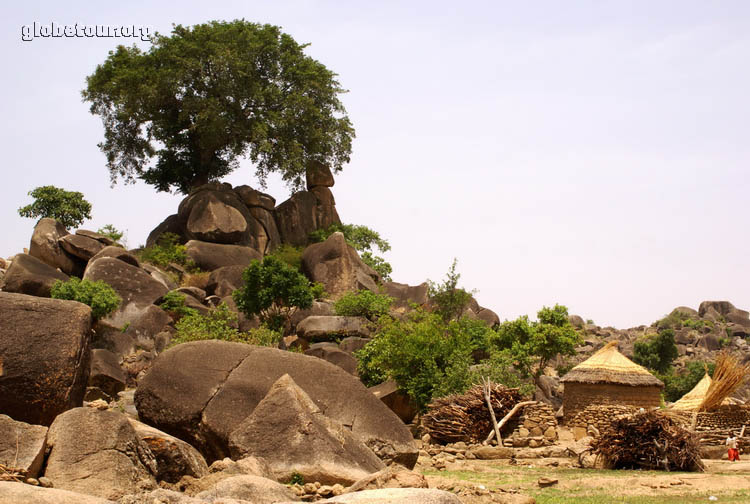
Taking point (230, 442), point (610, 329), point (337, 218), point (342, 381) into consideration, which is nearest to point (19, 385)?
point (230, 442)

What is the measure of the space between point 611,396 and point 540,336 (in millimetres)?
10932

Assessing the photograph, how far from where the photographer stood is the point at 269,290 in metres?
33.0

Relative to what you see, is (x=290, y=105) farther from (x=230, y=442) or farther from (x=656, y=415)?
(x=230, y=442)

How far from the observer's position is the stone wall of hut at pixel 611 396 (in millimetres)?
25391

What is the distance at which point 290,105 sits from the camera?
145 ft

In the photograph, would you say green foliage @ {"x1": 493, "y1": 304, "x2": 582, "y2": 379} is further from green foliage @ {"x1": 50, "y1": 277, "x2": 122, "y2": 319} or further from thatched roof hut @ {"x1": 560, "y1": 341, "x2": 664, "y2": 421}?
green foliage @ {"x1": 50, "y1": 277, "x2": 122, "y2": 319}

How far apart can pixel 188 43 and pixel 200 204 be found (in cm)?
874

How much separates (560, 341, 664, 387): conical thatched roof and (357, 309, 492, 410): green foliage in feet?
12.1

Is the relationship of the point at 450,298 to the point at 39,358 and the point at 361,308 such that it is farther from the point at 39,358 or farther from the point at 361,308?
the point at 39,358

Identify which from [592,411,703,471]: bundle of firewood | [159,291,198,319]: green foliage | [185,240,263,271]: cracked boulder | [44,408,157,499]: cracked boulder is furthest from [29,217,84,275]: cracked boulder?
[44,408,157,499]: cracked boulder

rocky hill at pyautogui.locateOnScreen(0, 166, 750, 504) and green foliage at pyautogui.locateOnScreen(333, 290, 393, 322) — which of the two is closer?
rocky hill at pyautogui.locateOnScreen(0, 166, 750, 504)

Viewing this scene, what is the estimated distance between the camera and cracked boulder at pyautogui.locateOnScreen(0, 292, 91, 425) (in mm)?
10438

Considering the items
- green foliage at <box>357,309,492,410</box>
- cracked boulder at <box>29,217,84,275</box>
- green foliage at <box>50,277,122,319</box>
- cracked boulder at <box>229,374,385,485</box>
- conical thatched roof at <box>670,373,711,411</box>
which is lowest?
conical thatched roof at <box>670,373,711,411</box>

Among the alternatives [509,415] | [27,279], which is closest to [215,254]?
[27,279]
